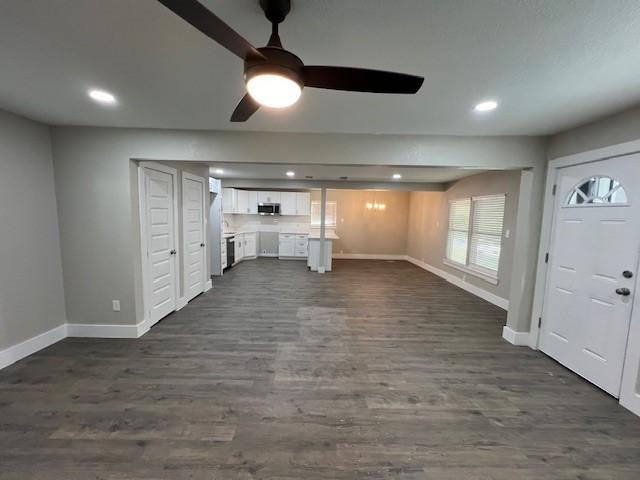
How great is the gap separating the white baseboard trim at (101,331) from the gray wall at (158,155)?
715mm

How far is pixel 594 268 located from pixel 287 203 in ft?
22.4

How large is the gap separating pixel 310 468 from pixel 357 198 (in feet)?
25.2

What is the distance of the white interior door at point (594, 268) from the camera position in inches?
87.0

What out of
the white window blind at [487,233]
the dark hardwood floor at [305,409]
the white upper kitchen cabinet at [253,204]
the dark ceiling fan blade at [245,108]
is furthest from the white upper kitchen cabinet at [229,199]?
the dark ceiling fan blade at [245,108]

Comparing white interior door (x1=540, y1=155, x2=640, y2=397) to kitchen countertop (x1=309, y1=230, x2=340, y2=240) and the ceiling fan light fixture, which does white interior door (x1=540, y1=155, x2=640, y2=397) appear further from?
kitchen countertop (x1=309, y1=230, x2=340, y2=240)

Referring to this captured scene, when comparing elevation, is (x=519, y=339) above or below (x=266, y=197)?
below

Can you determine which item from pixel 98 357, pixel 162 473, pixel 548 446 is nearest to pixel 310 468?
pixel 162 473

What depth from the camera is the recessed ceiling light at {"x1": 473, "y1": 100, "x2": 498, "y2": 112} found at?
2.07 meters

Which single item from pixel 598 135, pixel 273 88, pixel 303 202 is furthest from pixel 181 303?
pixel 598 135

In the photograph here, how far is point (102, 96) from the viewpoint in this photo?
2.10 metres

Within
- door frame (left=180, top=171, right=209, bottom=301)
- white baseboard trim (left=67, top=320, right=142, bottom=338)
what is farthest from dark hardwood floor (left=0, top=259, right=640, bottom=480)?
door frame (left=180, top=171, right=209, bottom=301)

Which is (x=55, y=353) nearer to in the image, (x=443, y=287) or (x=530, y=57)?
(x=530, y=57)

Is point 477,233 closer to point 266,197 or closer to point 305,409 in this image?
point 305,409

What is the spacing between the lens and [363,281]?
19.7 feet
